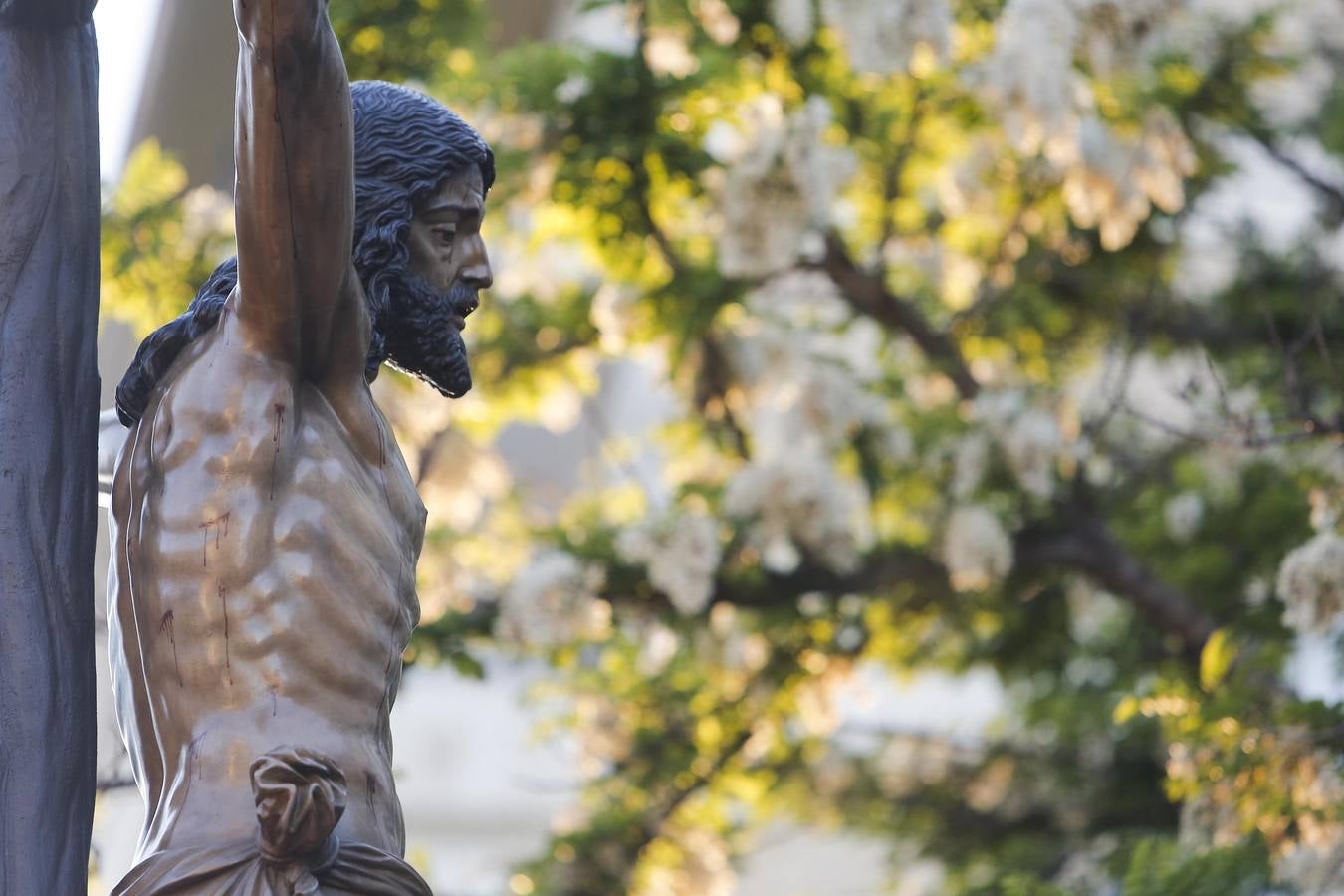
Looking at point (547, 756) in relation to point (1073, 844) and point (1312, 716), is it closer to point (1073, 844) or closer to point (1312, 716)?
point (1073, 844)

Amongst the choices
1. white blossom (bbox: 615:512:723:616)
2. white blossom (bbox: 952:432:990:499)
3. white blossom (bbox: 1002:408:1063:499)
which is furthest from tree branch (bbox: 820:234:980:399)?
white blossom (bbox: 615:512:723:616)

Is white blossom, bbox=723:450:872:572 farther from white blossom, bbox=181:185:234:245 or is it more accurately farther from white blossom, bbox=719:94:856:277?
white blossom, bbox=181:185:234:245

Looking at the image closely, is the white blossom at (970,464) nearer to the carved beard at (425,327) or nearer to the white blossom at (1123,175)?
the white blossom at (1123,175)

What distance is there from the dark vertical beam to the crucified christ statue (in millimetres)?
68

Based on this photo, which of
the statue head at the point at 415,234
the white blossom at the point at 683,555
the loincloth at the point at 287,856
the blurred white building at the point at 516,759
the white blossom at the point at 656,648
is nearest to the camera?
the loincloth at the point at 287,856

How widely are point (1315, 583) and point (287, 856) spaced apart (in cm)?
573

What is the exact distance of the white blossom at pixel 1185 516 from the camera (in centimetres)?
1087

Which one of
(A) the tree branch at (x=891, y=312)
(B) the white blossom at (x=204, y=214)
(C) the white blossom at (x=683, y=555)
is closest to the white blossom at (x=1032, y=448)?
(A) the tree branch at (x=891, y=312)

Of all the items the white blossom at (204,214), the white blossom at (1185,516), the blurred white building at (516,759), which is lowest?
the blurred white building at (516,759)

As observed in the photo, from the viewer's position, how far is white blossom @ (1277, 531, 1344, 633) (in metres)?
7.89

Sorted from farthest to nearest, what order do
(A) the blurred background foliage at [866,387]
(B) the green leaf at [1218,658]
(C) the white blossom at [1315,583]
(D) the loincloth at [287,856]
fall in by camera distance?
(A) the blurred background foliage at [866,387] < (C) the white blossom at [1315,583] < (B) the green leaf at [1218,658] < (D) the loincloth at [287,856]

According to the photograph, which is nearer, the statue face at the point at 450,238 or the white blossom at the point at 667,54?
the statue face at the point at 450,238

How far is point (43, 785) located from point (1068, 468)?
7.98m

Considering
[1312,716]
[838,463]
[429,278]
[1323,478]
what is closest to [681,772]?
[838,463]
